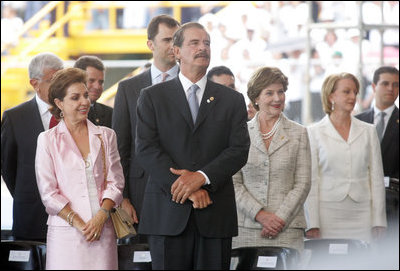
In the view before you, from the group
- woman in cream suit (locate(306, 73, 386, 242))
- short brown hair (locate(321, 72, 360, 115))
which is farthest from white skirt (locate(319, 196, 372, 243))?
short brown hair (locate(321, 72, 360, 115))

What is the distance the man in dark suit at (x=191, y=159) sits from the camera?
2891 millimetres

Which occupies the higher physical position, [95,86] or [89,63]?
[89,63]

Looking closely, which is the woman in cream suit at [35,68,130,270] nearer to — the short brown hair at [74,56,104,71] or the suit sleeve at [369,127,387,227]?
the short brown hair at [74,56,104,71]

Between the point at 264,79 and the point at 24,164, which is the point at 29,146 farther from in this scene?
the point at 264,79

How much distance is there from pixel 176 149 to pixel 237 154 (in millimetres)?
221

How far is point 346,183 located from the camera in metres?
4.33

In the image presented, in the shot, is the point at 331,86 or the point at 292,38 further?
the point at 292,38

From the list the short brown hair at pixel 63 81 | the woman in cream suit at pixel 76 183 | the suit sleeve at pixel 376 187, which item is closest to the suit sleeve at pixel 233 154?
the woman in cream suit at pixel 76 183

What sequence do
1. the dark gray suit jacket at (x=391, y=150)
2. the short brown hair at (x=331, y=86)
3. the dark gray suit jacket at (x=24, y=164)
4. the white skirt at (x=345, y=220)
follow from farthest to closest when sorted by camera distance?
the dark gray suit jacket at (x=391, y=150), the short brown hair at (x=331, y=86), the white skirt at (x=345, y=220), the dark gray suit jacket at (x=24, y=164)

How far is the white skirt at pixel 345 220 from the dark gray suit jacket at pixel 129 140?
1052mm

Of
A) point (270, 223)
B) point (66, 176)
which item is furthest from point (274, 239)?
point (66, 176)

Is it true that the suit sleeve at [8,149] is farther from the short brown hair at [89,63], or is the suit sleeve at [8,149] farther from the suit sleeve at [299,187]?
the suit sleeve at [299,187]

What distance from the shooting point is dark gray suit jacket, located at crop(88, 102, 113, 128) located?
4.20 metres

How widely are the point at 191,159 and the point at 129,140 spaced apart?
97 cm
